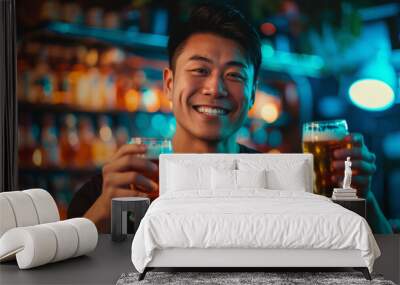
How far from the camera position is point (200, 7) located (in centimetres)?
678

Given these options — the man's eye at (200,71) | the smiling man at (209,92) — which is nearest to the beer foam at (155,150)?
the smiling man at (209,92)

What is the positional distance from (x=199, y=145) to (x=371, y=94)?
6.68 feet

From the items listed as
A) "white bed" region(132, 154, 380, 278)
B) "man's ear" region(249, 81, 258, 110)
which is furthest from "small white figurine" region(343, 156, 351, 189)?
"white bed" region(132, 154, 380, 278)

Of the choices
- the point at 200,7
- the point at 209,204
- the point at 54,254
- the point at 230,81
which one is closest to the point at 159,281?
the point at 209,204

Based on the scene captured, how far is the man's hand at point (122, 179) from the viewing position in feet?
22.0

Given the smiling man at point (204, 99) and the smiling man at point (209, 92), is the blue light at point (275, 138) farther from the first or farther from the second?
the smiling man at point (209, 92)

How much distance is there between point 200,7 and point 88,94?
1623 mm

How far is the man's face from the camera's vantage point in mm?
6641

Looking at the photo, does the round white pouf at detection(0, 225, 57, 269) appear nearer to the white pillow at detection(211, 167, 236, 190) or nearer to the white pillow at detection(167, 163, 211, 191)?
the white pillow at detection(167, 163, 211, 191)

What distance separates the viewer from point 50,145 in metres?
6.83

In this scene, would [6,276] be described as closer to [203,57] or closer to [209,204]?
[209,204]

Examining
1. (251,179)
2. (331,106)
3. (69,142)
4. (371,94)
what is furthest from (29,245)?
(371,94)

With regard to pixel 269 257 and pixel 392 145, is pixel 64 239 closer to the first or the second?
pixel 269 257

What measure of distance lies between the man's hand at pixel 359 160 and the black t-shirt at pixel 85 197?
2.70m
